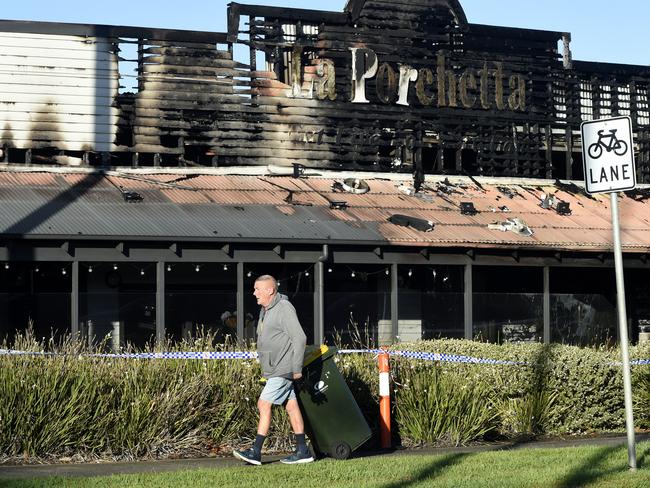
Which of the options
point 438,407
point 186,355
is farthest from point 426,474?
point 186,355

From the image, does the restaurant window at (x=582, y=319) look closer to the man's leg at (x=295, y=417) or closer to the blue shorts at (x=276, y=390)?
the man's leg at (x=295, y=417)

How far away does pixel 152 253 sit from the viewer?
2025 centimetres

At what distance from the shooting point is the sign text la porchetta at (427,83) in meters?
26.1

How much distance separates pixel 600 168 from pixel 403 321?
1273 cm

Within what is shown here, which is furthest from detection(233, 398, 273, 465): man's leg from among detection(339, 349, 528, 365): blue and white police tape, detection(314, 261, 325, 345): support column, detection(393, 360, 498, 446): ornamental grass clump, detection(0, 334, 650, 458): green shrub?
detection(314, 261, 325, 345): support column

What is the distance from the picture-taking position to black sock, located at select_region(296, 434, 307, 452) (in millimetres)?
11359

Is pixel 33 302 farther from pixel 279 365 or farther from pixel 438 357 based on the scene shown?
pixel 279 365

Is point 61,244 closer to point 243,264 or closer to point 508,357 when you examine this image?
point 243,264

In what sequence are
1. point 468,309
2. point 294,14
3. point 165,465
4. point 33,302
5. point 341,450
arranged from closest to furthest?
point 165,465 → point 341,450 → point 33,302 → point 468,309 → point 294,14

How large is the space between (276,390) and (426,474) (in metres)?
1.66

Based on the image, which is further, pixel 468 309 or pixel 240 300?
pixel 468 309

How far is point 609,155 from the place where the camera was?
10836mm

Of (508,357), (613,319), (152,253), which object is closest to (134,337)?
(152,253)

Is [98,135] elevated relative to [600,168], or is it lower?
elevated
